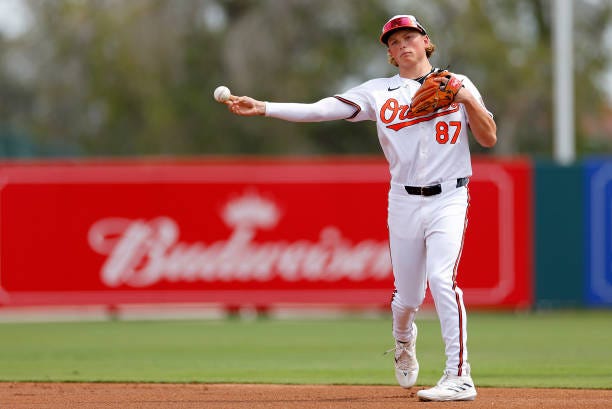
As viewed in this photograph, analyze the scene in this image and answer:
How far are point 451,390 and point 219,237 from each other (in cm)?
978

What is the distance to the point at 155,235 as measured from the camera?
16.3 meters

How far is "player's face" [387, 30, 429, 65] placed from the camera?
6895 mm

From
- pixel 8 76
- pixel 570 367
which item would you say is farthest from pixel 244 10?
pixel 570 367

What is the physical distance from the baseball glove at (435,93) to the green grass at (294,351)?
2299mm

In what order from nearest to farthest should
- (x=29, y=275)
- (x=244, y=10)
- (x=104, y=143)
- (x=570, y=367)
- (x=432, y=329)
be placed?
1. (x=570, y=367)
2. (x=432, y=329)
3. (x=29, y=275)
4. (x=244, y=10)
5. (x=104, y=143)

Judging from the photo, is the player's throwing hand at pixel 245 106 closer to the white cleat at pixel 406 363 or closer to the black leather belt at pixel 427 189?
the black leather belt at pixel 427 189

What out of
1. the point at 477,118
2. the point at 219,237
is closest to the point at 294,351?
the point at 219,237

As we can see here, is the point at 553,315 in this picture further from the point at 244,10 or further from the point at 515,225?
the point at 244,10

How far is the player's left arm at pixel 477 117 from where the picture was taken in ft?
21.6

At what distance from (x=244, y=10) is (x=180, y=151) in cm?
318

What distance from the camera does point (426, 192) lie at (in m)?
6.84

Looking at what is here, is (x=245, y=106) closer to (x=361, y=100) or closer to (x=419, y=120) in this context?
(x=361, y=100)

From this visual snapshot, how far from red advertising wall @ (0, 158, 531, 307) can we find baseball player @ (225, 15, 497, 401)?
9116 mm

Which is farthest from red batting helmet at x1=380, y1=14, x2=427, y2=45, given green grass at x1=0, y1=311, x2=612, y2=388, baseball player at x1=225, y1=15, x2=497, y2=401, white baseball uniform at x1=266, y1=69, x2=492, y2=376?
green grass at x1=0, y1=311, x2=612, y2=388
